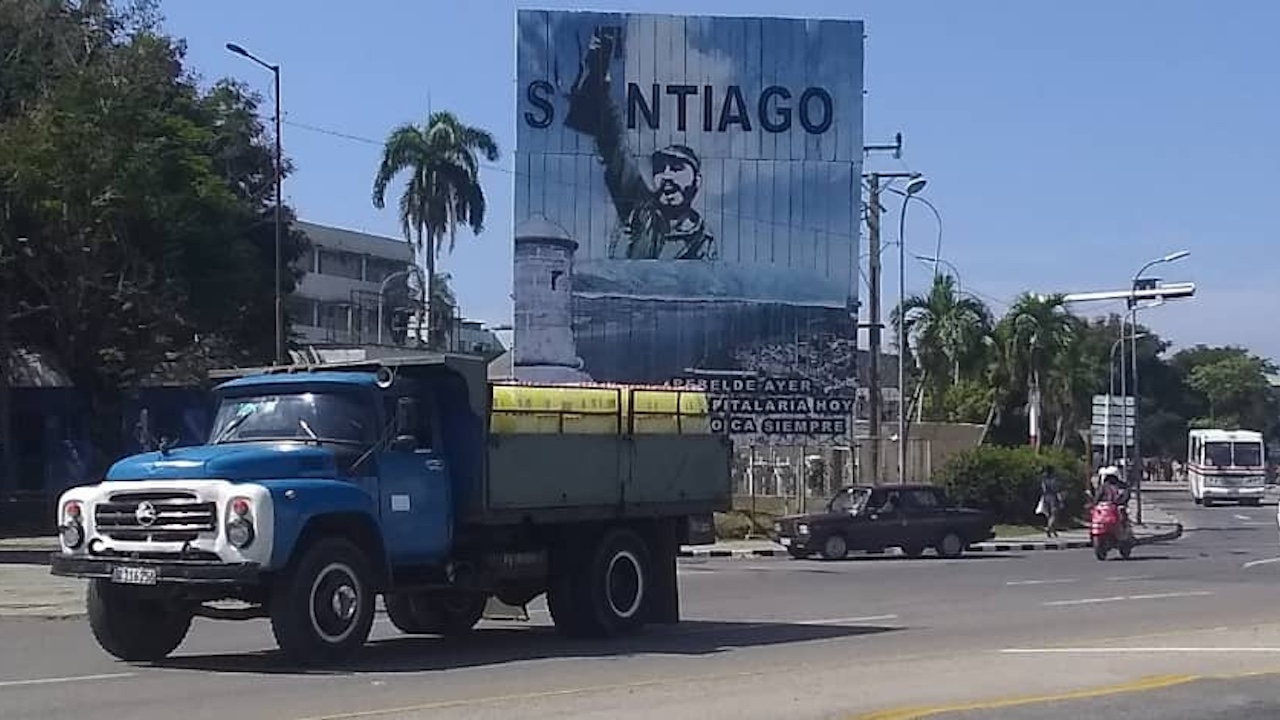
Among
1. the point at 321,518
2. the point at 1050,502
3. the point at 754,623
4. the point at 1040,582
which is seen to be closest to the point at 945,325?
the point at 1050,502

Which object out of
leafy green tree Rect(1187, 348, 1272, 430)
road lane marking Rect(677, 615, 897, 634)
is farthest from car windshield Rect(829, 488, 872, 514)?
leafy green tree Rect(1187, 348, 1272, 430)

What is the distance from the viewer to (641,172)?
50688 millimetres

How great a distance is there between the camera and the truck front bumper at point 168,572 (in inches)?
626

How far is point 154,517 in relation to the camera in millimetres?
16281

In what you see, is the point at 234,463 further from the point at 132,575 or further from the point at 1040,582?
the point at 1040,582

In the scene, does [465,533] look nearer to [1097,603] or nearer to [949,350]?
[1097,603]

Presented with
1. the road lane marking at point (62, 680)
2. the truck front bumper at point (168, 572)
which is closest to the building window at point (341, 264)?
the truck front bumper at point (168, 572)

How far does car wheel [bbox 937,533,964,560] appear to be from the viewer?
133 ft

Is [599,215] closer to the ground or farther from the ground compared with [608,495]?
farther from the ground

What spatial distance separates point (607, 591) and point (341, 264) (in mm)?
96799

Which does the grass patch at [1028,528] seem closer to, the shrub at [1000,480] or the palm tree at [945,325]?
the shrub at [1000,480]

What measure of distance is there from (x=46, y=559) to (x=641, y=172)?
20.1 meters

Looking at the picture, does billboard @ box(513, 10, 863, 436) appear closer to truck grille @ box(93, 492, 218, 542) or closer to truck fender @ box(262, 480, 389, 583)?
truck fender @ box(262, 480, 389, 583)

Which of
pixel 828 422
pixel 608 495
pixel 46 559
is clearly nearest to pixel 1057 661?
pixel 608 495
